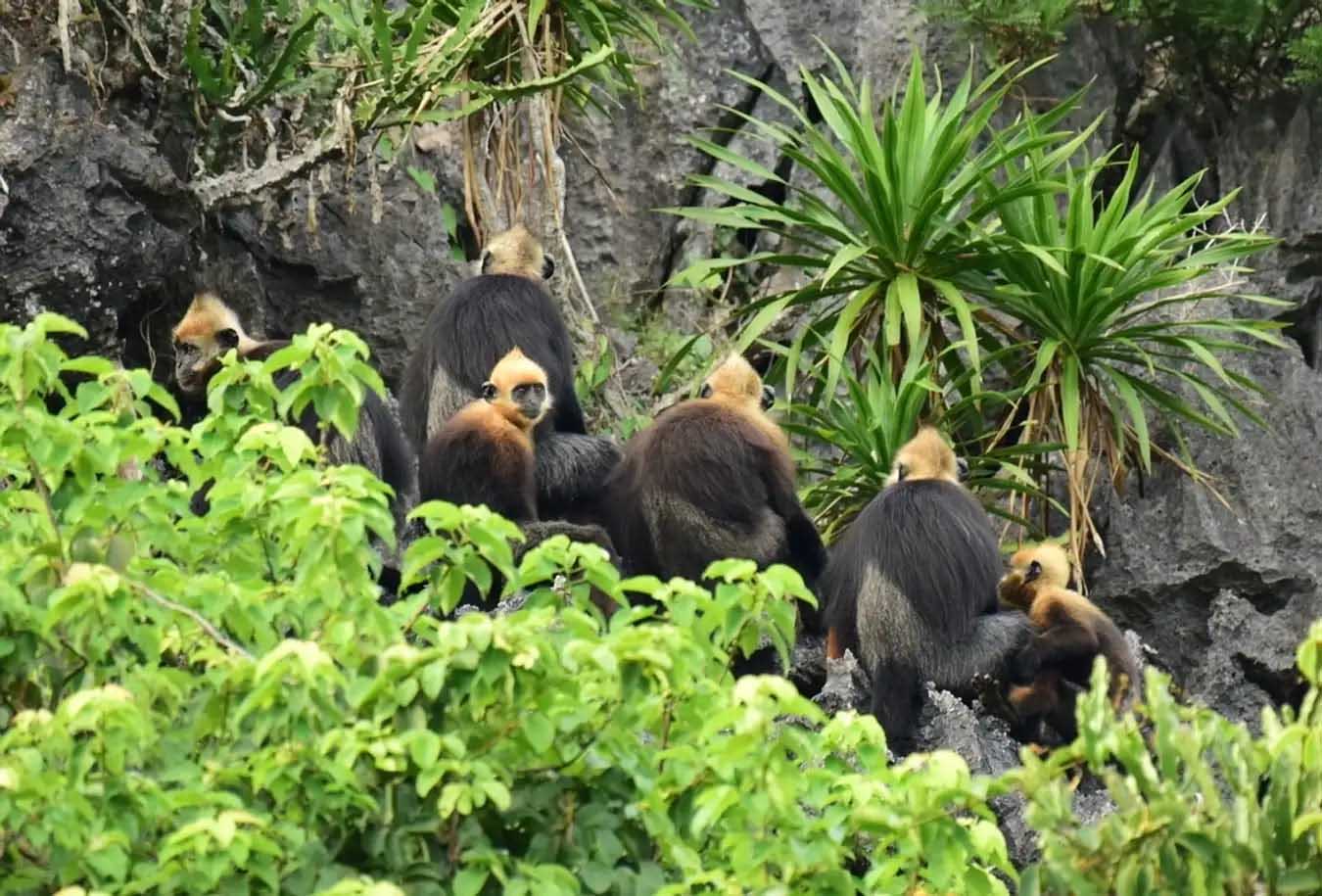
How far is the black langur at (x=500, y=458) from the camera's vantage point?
9.29 metres

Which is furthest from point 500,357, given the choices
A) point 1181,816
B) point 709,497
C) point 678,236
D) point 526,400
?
point 1181,816

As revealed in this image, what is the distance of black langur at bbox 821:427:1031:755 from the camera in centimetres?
917

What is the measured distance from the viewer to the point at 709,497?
9500 mm

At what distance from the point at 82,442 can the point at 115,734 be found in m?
0.90

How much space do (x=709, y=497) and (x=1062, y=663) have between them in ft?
5.07

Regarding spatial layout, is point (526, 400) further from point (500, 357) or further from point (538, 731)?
point (538, 731)

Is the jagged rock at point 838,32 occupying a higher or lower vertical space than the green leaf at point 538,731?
higher

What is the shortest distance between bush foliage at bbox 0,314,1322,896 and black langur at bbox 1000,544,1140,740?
371cm

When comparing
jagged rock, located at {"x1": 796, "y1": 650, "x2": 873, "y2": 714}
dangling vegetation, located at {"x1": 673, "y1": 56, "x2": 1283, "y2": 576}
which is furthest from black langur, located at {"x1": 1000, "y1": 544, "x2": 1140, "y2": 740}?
dangling vegetation, located at {"x1": 673, "y1": 56, "x2": 1283, "y2": 576}

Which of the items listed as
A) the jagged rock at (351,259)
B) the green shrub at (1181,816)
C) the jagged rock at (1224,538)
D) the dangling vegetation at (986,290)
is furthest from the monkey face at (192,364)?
the green shrub at (1181,816)

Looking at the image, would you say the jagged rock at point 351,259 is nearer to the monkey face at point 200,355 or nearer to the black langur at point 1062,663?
the monkey face at point 200,355

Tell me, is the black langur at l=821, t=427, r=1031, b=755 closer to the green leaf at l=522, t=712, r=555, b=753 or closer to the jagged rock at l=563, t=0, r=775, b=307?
the green leaf at l=522, t=712, r=555, b=753

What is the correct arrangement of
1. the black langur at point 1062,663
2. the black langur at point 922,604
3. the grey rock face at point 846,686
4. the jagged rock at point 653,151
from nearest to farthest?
the black langur at point 922,604, the black langur at point 1062,663, the grey rock face at point 846,686, the jagged rock at point 653,151

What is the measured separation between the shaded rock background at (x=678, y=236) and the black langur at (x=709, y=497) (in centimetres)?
288
